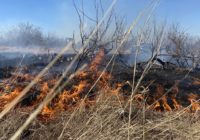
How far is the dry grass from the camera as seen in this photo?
12.4 ft

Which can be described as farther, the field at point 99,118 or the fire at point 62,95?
the fire at point 62,95

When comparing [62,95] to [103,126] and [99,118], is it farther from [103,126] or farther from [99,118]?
[103,126]

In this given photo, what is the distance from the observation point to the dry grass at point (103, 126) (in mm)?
3777

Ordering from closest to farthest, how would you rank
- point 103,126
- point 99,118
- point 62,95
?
1. point 103,126
2. point 99,118
3. point 62,95

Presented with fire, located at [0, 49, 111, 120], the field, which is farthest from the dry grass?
fire, located at [0, 49, 111, 120]

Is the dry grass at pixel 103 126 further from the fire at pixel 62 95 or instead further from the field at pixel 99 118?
the fire at pixel 62 95

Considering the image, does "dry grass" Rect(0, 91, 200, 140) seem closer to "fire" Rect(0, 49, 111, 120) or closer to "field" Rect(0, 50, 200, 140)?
"field" Rect(0, 50, 200, 140)

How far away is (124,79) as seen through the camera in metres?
7.49

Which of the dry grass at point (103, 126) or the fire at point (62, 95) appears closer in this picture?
the dry grass at point (103, 126)

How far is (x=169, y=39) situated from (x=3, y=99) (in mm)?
13456

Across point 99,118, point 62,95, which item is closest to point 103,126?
point 99,118

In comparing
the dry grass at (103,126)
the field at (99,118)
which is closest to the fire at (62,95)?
the field at (99,118)

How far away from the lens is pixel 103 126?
3.96m

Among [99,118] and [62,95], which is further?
[62,95]
